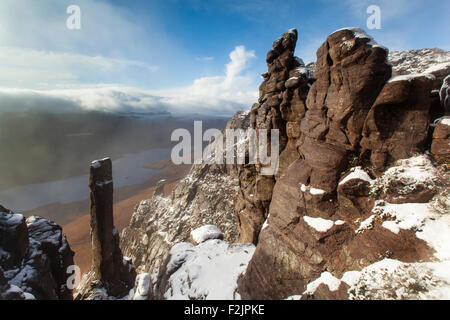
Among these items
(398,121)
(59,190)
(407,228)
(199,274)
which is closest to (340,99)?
(398,121)

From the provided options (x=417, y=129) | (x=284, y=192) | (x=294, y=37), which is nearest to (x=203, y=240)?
(x=284, y=192)

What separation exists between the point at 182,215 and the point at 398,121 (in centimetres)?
3732

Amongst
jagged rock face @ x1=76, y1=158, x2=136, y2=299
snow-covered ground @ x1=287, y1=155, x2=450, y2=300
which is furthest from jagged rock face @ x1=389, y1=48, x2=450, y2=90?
jagged rock face @ x1=76, y1=158, x2=136, y2=299

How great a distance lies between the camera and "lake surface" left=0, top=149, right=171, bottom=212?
56.1 meters

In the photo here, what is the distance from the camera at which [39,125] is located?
84625 mm

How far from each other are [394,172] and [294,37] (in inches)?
615

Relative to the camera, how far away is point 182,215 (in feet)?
126

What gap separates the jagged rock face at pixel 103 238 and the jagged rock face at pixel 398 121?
984 inches

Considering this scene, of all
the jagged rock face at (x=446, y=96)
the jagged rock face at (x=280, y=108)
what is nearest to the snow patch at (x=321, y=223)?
the jagged rock face at (x=280, y=108)

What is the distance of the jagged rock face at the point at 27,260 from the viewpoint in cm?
1314

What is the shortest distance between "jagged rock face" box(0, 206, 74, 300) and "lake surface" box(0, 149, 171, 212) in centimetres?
5397

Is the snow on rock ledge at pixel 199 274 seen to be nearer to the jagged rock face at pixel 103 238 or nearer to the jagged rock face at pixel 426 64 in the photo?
the jagged rock face at pixel 103 238

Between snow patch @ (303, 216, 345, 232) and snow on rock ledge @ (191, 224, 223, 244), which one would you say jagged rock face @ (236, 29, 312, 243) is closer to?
snow on rock ledge @ (191, 224, 223, 244)

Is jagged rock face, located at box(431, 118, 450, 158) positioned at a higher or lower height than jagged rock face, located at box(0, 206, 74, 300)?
higher
